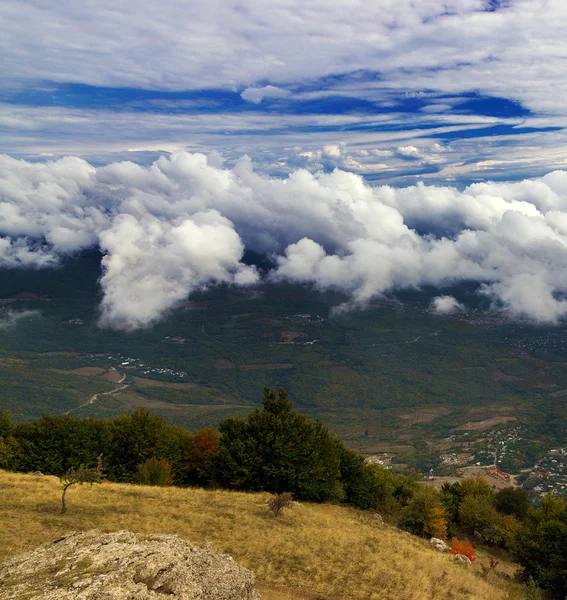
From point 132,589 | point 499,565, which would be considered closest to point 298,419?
point 499,565

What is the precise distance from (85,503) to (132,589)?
939 inches

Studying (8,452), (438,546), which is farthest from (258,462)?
(8,452)

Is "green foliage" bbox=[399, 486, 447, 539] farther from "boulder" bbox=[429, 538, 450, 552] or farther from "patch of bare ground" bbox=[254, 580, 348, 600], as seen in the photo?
"patch of bare ground" bbox=[254, 580, 348, 600]

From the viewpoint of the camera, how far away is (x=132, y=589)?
47.5 ft

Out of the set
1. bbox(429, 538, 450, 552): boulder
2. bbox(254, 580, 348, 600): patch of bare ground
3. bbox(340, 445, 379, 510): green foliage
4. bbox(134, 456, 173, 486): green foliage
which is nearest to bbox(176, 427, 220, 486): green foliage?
bbox(134, 456, 173, 486): green foliage

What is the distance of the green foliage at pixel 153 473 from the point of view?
51.9 metres

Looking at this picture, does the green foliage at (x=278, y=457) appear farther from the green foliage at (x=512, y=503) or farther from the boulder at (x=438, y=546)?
the green foliage at (x=512, y=503)

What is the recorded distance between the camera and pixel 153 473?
174 ft

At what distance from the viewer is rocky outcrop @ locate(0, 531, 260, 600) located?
14359 mm

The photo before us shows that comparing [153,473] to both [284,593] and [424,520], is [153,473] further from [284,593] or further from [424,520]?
[284,593]

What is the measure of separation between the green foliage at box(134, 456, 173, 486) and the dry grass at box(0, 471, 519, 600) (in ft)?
35.1

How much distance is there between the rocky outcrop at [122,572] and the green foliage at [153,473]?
34.2 metres

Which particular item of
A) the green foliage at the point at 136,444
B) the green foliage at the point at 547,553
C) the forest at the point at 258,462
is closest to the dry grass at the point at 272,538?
the green foliage at the point at 547,553

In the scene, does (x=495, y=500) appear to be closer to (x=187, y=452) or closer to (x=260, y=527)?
(x=187, y=452)
